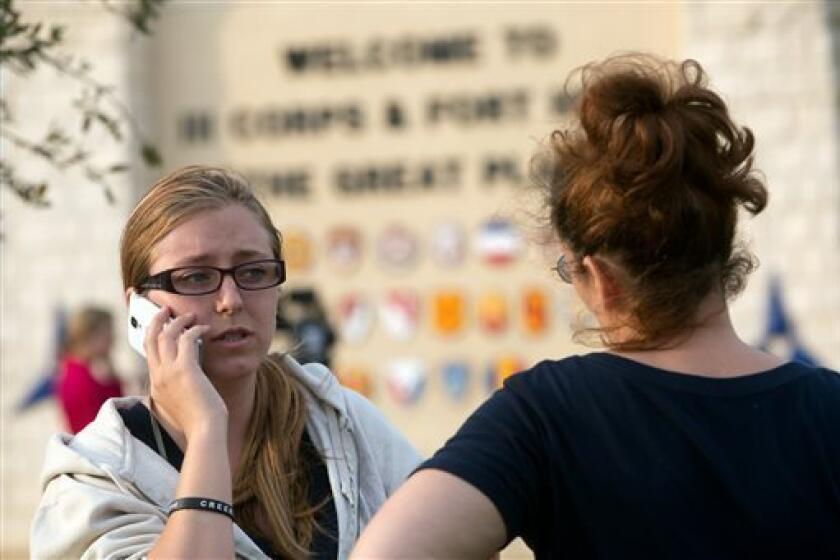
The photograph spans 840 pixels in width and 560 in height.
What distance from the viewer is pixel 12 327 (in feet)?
50.8

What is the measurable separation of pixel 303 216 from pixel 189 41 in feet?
6.18

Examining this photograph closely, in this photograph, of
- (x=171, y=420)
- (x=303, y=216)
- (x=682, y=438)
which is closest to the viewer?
(x=682, y=438)

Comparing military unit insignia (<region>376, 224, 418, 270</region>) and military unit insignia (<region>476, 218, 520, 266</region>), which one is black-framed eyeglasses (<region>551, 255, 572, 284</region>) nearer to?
military unit insignia (<region>476, 218, 520, 266</region>)

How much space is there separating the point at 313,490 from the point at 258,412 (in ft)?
0.57

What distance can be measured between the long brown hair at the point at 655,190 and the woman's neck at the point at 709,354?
0.04 feet

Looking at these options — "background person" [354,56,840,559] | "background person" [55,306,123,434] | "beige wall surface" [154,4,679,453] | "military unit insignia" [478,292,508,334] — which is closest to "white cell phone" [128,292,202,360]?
"background person" [354,56,840,559]

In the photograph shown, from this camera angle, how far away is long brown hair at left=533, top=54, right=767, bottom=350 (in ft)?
7.22

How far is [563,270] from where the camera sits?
2.35m

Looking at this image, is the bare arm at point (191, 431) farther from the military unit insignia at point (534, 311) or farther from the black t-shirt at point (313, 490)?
the military unit insignia at point (534, 311)

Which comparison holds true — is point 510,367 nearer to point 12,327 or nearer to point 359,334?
point 359,334

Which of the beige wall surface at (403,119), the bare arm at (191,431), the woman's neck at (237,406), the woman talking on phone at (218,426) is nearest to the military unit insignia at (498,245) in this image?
the beige wall surface at (403,119)

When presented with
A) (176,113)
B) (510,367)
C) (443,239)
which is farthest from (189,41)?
(510,367)

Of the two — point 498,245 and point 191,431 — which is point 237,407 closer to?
point 191,431

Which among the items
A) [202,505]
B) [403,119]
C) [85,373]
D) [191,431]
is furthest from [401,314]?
[202,505]
